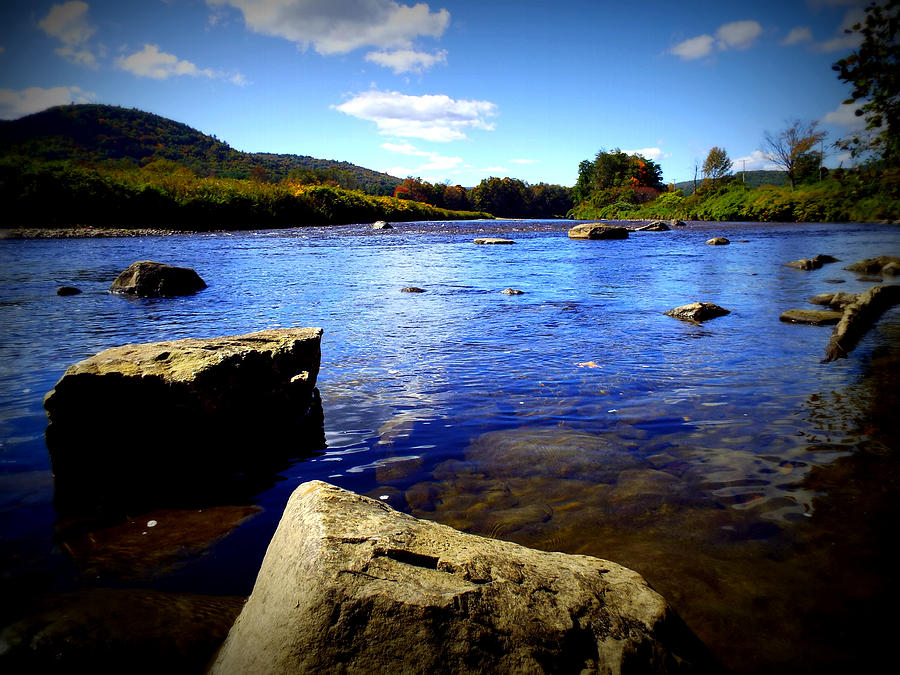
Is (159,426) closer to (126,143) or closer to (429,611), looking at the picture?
(429,611)

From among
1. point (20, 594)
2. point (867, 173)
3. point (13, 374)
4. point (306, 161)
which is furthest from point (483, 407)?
point (306, 161)

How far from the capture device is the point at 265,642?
1593 millimetres

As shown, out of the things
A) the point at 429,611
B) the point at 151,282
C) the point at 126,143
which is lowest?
the point at 429,611

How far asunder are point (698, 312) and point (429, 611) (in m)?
9.27

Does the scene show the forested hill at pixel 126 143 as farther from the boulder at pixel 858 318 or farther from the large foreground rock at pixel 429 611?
the boulder at pixel 858 318

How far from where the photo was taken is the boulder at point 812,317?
8.32 m

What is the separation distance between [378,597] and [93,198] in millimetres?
Result: 53773

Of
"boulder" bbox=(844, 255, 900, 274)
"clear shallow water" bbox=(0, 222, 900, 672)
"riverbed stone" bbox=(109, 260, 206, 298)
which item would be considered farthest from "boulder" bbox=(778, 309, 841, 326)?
"riverbed stone" bbox=(109, 260, 206, 298)

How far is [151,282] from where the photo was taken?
12.8 metres

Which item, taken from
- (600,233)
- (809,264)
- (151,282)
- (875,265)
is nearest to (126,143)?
(600,233)

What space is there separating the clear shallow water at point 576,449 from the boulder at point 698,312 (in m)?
Answer: 0.33

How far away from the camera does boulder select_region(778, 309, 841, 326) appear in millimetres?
8320

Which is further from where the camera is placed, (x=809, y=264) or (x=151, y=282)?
(x=809, y=264)

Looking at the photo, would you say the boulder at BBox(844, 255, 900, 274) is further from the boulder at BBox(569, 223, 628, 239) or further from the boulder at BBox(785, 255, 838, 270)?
the boulder at BBox(569, 223, 628, 239)
